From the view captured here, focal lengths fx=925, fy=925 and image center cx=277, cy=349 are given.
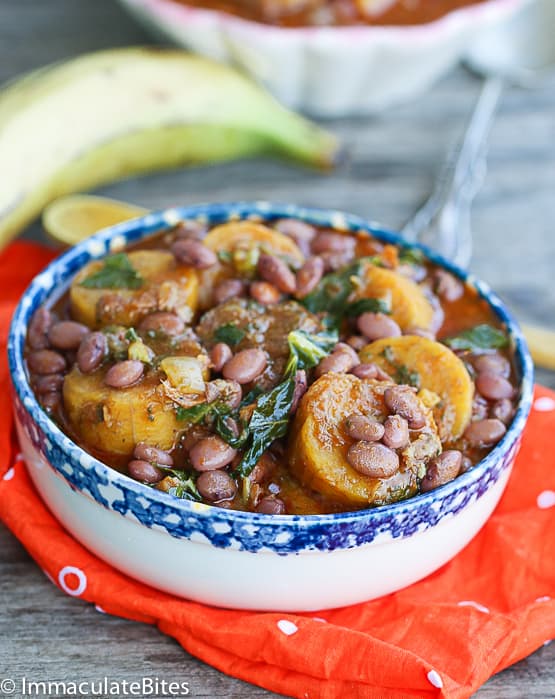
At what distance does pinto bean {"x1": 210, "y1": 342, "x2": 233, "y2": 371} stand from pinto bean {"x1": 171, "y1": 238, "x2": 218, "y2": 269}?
0.95ft

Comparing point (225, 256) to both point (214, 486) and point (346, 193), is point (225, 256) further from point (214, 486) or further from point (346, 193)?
point (346, 193)

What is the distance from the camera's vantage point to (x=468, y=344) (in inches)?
88.9

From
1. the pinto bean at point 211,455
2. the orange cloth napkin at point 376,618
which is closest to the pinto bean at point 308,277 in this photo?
the pinto bean at point 211,455

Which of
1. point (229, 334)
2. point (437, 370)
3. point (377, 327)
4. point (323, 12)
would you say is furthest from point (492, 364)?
point (323, 12)

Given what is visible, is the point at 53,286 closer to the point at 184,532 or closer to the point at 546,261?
the point at 184,532

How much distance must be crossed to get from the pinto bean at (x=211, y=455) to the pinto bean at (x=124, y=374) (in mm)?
203

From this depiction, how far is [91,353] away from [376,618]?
0.85m

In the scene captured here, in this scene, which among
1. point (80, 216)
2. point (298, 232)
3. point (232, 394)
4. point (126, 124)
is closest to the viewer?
point (232, 394)

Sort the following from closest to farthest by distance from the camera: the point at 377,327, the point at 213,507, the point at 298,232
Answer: the point at 213,507 → the point at 377,327 → the point at 298,232

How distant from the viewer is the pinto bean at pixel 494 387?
212 cm

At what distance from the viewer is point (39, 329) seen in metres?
2.20

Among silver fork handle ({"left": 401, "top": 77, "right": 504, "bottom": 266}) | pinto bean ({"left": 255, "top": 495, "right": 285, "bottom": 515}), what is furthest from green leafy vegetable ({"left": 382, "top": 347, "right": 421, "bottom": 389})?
silver fork handle ({"left": 401, "top": 77, "right": 504, "bottom": 266})

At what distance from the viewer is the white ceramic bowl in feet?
10.7

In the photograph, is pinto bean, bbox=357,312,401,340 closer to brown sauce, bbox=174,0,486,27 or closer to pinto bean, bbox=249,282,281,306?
pinto bean, bbox=249,282,281,306
